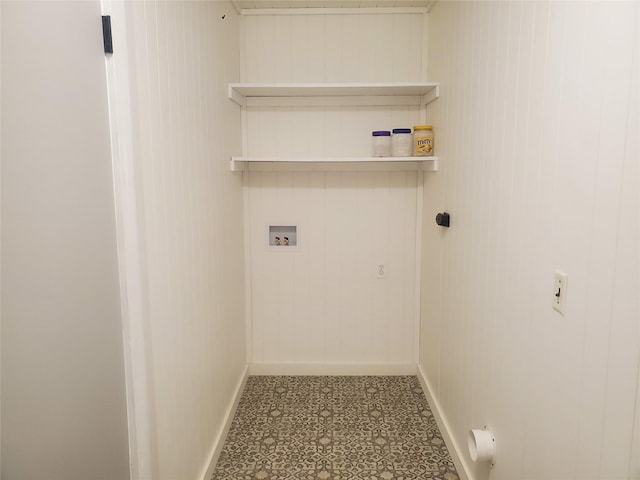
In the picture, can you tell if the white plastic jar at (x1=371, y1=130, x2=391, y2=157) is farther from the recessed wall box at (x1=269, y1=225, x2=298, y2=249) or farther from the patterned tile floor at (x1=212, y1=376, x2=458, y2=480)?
the patterned tile floor at (x1=212, y1=376, x2=458, y2=480)

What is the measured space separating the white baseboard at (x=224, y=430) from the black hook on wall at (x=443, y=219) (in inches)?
60.3

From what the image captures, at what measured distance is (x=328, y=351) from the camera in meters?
3.03

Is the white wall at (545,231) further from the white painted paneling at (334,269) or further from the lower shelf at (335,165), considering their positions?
the white painted paneling at (334,269)

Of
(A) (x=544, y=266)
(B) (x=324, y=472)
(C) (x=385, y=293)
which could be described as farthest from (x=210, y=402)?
(A) (x=544, y=266)

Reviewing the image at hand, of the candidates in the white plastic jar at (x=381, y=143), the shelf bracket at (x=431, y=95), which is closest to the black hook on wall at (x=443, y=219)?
the white plastic jar at (x=381, y=143)

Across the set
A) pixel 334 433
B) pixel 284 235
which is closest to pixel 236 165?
pixel 284 235

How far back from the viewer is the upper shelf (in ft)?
8.09

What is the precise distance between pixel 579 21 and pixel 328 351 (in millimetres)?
2402

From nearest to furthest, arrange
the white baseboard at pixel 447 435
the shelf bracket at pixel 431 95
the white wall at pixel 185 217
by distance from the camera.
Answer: the white wall at pixel 185 217 → the white baseboard at pixel 447 435 → the shelf bracket at pixel 431 95

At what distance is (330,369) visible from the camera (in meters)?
3.02

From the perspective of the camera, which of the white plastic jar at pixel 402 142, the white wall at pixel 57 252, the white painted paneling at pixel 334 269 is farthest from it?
the white painted paneling at pixel 334 269

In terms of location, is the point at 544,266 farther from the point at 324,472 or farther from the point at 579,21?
the point at 324,472

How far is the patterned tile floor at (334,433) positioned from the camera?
2.10 meters

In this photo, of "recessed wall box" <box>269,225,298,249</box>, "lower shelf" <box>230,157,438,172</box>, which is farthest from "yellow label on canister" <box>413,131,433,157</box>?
"recessed wall box" <box>269,225,298,249</box>
